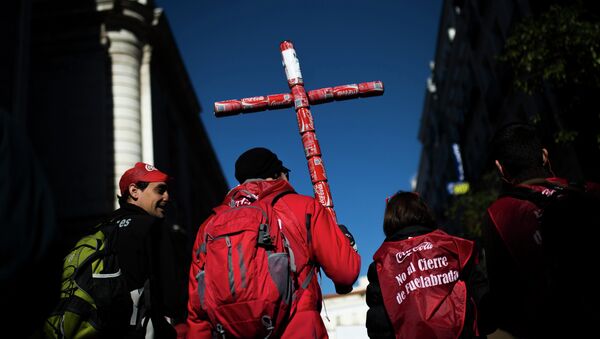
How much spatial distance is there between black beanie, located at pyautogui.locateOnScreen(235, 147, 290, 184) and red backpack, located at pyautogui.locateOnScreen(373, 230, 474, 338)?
32.3 inches

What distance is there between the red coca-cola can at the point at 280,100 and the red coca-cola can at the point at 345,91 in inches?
17.0

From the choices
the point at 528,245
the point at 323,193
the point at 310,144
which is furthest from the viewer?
the point at 310,144

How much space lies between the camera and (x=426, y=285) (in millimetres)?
2908

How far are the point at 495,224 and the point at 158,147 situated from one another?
14.7 metres

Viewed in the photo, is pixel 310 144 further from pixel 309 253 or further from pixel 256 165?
pixel 309 253

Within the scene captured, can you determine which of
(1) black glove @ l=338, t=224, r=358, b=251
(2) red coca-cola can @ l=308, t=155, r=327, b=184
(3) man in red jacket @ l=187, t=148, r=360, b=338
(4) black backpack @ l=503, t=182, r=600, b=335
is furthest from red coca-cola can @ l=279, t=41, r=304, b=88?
(4) black backpack @ l=503, t=182, r=600, b=335

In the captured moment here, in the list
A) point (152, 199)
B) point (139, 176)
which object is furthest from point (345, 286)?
point (139, 176)

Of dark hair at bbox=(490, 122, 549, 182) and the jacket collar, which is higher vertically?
dark hair at bbox=(490, 122, 549, 182)

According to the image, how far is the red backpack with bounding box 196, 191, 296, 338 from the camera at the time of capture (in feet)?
7.52

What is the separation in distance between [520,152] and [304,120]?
2.34 meters

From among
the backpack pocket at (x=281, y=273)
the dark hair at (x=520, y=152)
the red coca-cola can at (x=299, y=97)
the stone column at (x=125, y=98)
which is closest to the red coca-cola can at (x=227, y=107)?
the red coca-cola can at (x=299, y=97)

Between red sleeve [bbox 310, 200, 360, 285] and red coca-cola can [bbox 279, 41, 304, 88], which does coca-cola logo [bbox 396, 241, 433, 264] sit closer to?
red sleeve [bbox 310, 200, 360, 285]

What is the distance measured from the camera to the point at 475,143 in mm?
25516

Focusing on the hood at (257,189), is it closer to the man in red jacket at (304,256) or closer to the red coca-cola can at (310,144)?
the man in red jacket at (304,256)
